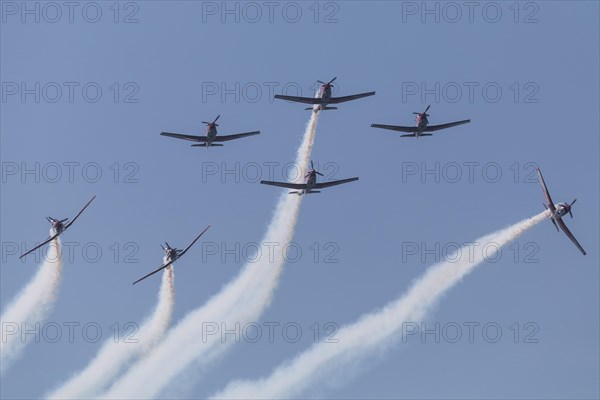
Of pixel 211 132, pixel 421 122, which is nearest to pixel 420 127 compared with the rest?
pixel 421 122

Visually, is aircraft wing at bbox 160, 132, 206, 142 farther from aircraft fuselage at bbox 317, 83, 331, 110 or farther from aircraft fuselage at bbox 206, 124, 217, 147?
aircraft fuselage at bbox 317, 83, 331, 110

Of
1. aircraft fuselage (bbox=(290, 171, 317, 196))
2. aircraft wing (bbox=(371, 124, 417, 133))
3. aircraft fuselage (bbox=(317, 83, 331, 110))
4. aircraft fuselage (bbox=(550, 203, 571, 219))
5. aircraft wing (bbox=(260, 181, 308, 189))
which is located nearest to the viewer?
aircraft fuselage (bbox=(317, 83, 331, 110))

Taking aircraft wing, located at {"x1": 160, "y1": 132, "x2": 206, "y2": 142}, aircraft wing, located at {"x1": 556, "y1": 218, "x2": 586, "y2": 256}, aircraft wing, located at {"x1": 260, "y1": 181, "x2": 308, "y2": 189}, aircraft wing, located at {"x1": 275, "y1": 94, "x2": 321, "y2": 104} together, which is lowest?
aircraft wing, located at {"x1": 556, "y1": 218, "x2": 586, "y2": 256}

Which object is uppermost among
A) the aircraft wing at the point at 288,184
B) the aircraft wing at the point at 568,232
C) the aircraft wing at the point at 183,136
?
the aircraft wing at the point at 183,136

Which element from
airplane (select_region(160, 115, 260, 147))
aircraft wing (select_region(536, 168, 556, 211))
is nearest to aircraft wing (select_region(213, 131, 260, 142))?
airplane (select_region(160, 115, 260, 147))

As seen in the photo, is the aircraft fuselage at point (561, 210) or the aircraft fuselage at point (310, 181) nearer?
the aircraft fuselage at point (310, 181)

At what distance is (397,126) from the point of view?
190500 millimetres

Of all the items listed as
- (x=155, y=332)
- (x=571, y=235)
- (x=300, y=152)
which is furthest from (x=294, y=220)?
(x=571, y=235)


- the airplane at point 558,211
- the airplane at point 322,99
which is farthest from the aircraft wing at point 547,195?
the airplane at point 322,99

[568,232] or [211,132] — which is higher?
[211,132]

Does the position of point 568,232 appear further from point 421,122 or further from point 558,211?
point 421,122

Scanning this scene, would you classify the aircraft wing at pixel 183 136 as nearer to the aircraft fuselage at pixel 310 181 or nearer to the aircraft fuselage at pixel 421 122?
the aircraft fuselage at pixel 310 181

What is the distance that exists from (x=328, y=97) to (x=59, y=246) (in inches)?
1588

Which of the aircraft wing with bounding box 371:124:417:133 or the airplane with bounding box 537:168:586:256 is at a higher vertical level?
the aircraft wing with bounding box 371:124:417:133
